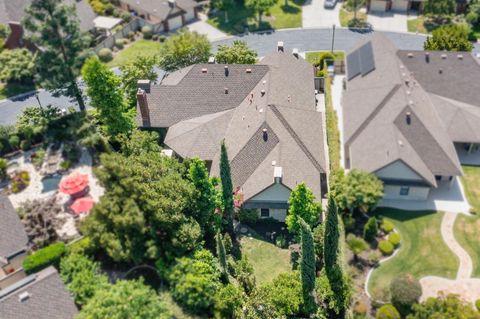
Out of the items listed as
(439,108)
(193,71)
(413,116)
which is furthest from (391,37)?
(193,71)

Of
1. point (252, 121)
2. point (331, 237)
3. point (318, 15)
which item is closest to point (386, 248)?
point (331, 237)

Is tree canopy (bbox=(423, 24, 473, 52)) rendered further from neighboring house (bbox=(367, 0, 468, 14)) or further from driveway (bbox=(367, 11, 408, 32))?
neighboring house (bbox=(367, 0, 468, 14))

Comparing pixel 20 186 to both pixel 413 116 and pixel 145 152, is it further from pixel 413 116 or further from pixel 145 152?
pixel 413 116

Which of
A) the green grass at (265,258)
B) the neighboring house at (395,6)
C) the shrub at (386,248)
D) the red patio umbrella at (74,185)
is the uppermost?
the neighboring house at (395,6)

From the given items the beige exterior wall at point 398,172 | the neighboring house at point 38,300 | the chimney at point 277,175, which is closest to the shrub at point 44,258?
the neighboring house at point 38,300

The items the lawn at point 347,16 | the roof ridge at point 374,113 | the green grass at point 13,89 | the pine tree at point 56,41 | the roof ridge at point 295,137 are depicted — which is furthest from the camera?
the lawn at point 347,16

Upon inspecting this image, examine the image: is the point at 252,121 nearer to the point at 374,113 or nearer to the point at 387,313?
the point at 374,113

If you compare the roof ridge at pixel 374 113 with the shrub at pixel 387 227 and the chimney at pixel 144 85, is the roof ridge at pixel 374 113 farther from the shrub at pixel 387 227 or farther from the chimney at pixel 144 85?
the chimney at pixel 144 85
